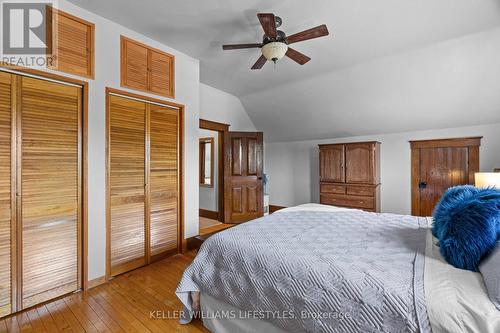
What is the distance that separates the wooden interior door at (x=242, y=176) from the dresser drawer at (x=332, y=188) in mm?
1234

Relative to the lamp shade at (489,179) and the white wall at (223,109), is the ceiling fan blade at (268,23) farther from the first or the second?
the lamp shade at (489,179)

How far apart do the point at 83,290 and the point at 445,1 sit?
4.26 m

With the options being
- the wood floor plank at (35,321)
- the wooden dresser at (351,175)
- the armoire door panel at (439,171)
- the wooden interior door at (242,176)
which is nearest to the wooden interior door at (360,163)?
the wooden dresser at (351,175)

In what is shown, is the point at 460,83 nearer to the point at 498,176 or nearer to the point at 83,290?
the point at 498,176

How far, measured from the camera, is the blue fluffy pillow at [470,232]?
1.10 metres

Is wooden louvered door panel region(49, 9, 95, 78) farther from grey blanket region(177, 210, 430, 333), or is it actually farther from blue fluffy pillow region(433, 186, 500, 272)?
blue fluffy pillow region(433, 186, 500, 272)

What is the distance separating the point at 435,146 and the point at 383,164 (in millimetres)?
844

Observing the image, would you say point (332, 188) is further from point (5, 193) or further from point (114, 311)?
point (5, 193)

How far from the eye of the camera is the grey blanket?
3.40ft

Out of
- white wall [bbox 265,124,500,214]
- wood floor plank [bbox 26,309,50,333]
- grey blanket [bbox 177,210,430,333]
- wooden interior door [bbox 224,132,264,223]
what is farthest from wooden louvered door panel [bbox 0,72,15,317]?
white wall [bbox 265,124,500,214]

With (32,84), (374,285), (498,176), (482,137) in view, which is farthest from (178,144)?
(482,137)

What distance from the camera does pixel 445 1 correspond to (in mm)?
2092

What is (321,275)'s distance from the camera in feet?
3.94

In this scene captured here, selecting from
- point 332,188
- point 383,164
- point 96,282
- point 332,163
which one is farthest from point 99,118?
point 383,164
